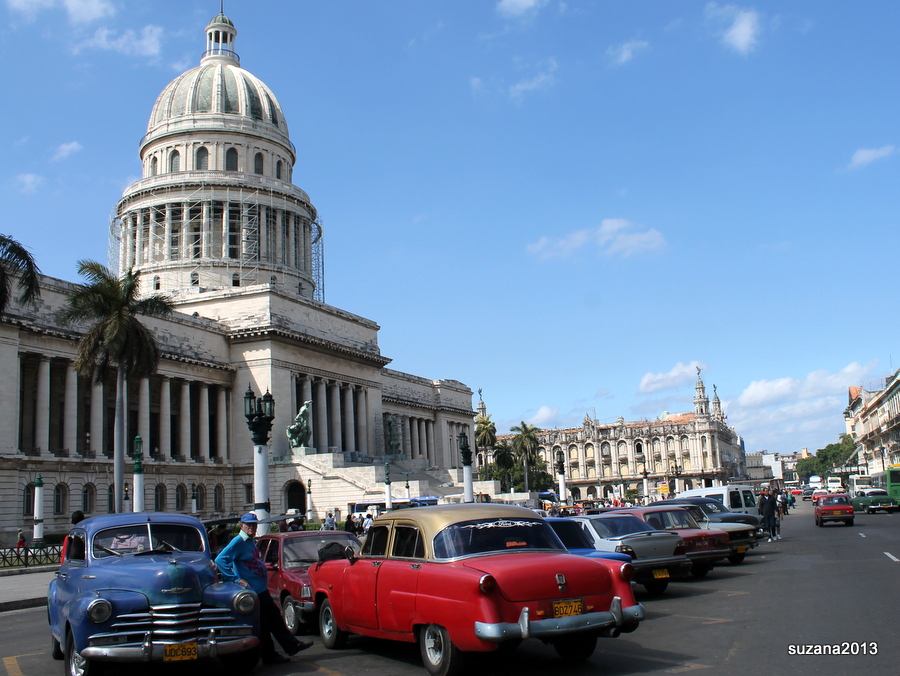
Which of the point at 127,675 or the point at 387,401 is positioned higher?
the point at 387,401

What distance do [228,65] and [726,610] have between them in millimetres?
80959

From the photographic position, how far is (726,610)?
13906 millimetres

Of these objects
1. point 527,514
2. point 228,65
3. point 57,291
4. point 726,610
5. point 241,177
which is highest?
point 228,65

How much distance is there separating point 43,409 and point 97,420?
14.7ft

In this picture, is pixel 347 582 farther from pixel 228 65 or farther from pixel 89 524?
pixel 228 65

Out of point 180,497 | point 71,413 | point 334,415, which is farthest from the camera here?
point 334,415

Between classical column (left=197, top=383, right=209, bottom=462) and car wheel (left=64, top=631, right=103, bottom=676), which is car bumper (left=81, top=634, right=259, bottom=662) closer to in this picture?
car wheel (left=64, top=631, right=103, bottom=676)

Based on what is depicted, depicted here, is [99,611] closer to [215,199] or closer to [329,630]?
[329,630]

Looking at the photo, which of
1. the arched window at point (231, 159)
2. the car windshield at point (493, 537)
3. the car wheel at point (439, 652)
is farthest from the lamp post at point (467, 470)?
the arched window at point (231, 159)

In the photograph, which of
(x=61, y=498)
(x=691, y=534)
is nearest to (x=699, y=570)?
(x=691, y=534)

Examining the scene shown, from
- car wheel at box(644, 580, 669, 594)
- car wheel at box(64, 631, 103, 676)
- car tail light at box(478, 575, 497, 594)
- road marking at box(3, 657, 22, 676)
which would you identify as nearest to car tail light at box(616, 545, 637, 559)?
car wheel at box(644, 580, 669, 594)

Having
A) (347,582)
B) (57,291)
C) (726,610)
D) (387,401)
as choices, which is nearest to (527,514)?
(347,582)

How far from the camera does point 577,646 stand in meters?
9.97

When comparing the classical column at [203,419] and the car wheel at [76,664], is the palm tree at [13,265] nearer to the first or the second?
the car wheel at [76,664]
